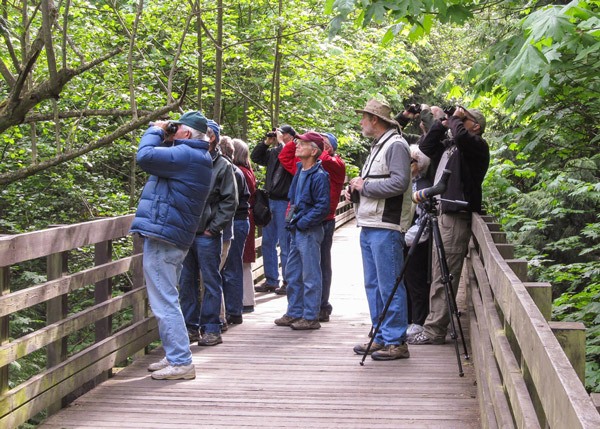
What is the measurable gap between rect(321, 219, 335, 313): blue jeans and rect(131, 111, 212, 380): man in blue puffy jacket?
2712mm

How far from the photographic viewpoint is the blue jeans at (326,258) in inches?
347

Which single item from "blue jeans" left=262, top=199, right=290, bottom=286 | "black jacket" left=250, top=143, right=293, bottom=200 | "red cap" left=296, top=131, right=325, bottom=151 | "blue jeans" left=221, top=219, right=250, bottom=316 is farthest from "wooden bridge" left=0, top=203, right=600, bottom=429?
"black jacket" left=250, top=143, right=293, bottom=200

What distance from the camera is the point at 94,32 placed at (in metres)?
13.4

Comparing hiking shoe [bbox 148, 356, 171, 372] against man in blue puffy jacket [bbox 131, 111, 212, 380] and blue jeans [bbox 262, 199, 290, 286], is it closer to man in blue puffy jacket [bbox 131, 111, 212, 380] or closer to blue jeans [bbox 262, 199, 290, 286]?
man in blue puffy jacket [bbox 131, 111, 212, 380]

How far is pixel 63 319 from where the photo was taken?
543 centimetres

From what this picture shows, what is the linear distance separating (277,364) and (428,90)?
28048 mm

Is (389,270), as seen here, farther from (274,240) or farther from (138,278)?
(274,240)

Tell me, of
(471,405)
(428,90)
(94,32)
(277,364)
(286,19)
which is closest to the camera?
(471,405)

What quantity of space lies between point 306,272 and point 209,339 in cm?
123

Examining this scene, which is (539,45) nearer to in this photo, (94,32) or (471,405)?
(471,405)

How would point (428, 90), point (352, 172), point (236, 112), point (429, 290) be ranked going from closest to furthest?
point (429, 290) < point (236, 112) < point (352, 172) < point (428, 90)

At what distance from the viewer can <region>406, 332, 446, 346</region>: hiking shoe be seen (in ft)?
24.4

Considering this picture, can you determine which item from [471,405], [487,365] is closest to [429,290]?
[471,405]

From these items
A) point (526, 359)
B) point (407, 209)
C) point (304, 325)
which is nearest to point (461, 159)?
point (407, 209)
